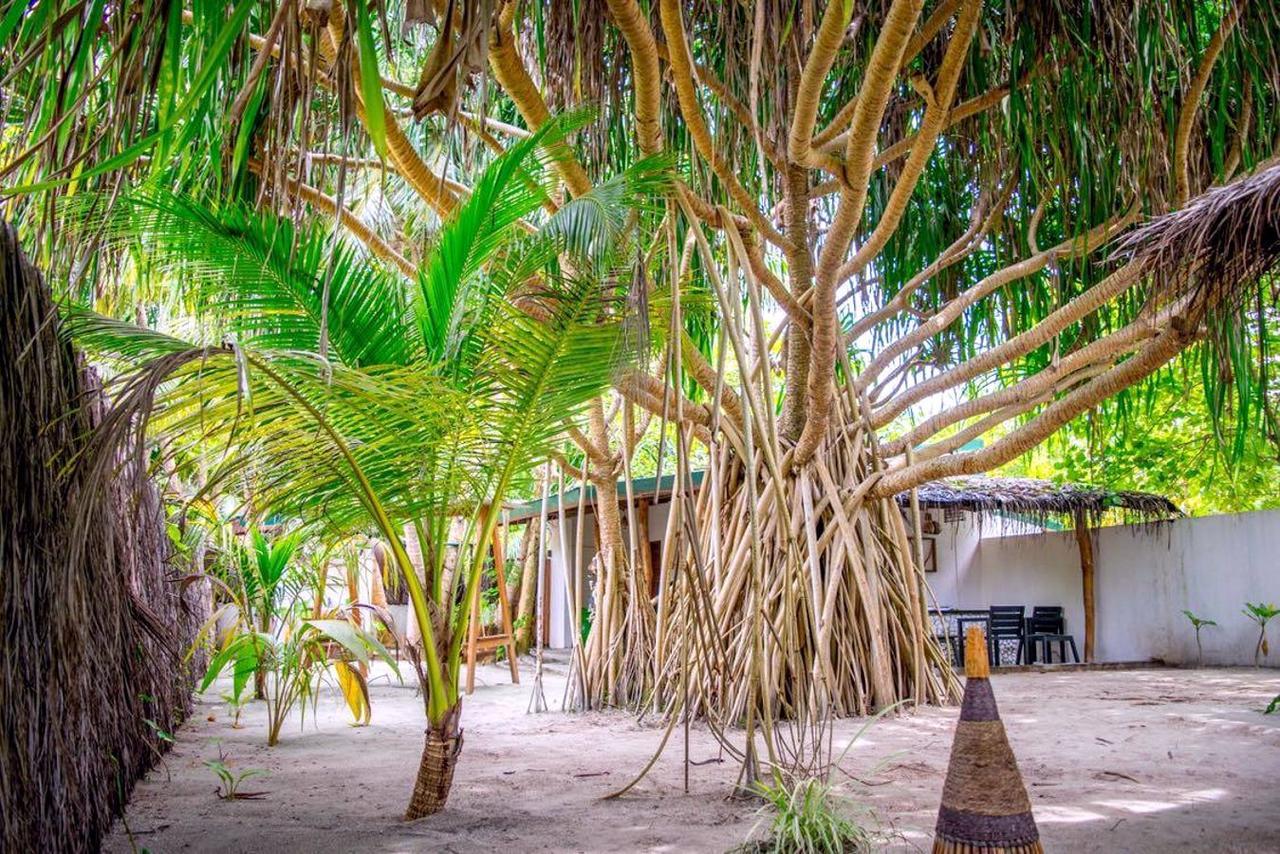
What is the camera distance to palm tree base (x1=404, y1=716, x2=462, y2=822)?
2.97 metres

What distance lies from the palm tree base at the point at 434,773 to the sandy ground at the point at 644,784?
0.16ft

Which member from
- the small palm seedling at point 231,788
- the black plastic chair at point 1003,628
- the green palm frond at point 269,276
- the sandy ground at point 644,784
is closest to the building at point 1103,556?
the black plastic chair at point 1003,628

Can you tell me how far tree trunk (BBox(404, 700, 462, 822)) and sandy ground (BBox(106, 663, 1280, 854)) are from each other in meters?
0.05

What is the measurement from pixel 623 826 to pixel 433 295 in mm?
1561

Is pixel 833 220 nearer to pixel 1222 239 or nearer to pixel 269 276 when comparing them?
pixel 1222 239

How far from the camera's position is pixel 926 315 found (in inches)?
236

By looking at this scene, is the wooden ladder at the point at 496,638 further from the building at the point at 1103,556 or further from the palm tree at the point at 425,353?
the palm tree at the point at 425,353

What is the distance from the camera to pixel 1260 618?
8.05m

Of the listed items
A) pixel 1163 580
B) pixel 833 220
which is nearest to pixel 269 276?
pixel 833 220

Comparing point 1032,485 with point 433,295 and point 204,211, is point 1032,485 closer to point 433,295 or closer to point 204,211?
point 433,295

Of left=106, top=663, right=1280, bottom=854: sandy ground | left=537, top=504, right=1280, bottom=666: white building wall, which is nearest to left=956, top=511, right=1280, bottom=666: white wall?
left=537, top=504, right=1280, bottom=666: white building wall

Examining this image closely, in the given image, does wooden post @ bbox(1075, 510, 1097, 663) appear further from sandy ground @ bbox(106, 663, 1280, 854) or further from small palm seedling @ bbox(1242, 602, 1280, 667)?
sandy ground @ bbox(106, 663, 1280, 854)

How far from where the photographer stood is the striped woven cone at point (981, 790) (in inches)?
76.0

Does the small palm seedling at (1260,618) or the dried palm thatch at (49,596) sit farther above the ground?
the dried palm thatch at (49,596)
